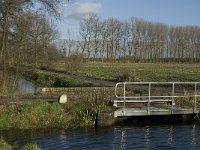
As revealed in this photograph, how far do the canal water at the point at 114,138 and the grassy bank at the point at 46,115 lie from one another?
0.68 metres

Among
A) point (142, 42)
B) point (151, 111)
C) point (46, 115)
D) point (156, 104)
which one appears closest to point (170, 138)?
point (151, 111)

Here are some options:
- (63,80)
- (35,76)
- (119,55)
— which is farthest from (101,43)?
(63,80)

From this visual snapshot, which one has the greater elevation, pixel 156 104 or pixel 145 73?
pixel 145 73

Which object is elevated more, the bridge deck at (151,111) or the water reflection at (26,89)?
the water reflection at (26,89)

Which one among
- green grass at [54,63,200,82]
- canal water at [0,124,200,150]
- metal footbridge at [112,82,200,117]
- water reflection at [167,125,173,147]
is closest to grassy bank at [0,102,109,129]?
canal water at [0,124,200,150]

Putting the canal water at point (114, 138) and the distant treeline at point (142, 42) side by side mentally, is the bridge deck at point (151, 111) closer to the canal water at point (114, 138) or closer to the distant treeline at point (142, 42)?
the canal water at point (114, 138)

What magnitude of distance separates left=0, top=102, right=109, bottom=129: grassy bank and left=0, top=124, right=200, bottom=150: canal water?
26.9 inches

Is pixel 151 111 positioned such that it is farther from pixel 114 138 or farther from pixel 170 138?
pixel 114 138

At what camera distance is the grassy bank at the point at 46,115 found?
803 inches

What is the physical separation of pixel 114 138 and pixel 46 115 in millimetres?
4073

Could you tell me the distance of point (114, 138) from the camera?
18.4m

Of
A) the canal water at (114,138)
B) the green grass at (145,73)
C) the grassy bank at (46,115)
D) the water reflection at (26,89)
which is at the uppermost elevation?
the green grass at (145,73)

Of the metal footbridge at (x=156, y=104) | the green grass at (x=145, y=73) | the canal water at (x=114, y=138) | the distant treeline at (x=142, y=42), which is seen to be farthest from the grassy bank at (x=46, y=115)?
the distant treeline at (x=142, y=42)

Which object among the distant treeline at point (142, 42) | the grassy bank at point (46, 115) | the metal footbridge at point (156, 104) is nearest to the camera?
the grassy bank at point (46, 115)
